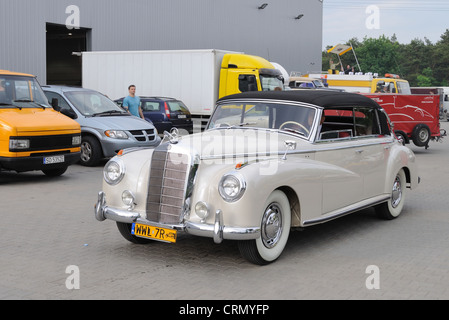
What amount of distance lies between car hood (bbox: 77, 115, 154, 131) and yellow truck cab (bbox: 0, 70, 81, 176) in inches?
63.5

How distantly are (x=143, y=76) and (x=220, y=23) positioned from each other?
1358cm

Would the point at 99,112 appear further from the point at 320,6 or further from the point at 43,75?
the point at 320,6

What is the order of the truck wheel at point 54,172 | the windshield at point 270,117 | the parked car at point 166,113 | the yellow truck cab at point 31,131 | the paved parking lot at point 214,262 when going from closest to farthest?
1. the paved parking lot at point 214,262
2. the windshield at point 270,117
3. the yellow truck cab at point 31,131
4. the truck wheel at point 54,172
5. the parked car at point 166,113

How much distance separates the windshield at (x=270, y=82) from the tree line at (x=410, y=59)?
3029 inches

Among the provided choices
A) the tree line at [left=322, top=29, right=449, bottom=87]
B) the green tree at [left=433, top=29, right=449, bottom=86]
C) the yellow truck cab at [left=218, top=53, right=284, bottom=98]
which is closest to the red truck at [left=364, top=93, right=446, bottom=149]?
the yellow truck cab at [left=218, top=53, right=284, bottom=98]

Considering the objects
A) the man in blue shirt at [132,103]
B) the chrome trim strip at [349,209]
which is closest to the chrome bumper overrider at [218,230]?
the chrome trim strip at [349,209]

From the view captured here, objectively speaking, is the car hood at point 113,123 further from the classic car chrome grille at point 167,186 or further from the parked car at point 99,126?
the classic car chrome grille at point 167,186

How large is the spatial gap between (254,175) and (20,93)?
7.70 meters

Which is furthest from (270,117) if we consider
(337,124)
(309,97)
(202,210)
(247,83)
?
(247,83)

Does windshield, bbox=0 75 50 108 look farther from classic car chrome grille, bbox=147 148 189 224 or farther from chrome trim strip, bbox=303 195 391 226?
chrome trim strip, bbox=303 195 391 226

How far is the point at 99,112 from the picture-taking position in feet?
47.4

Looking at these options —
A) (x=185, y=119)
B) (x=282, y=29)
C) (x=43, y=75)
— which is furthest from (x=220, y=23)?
(x=185, y=119)

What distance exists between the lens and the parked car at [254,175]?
18.8 ft

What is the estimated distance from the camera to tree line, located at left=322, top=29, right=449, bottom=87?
10125 cm
